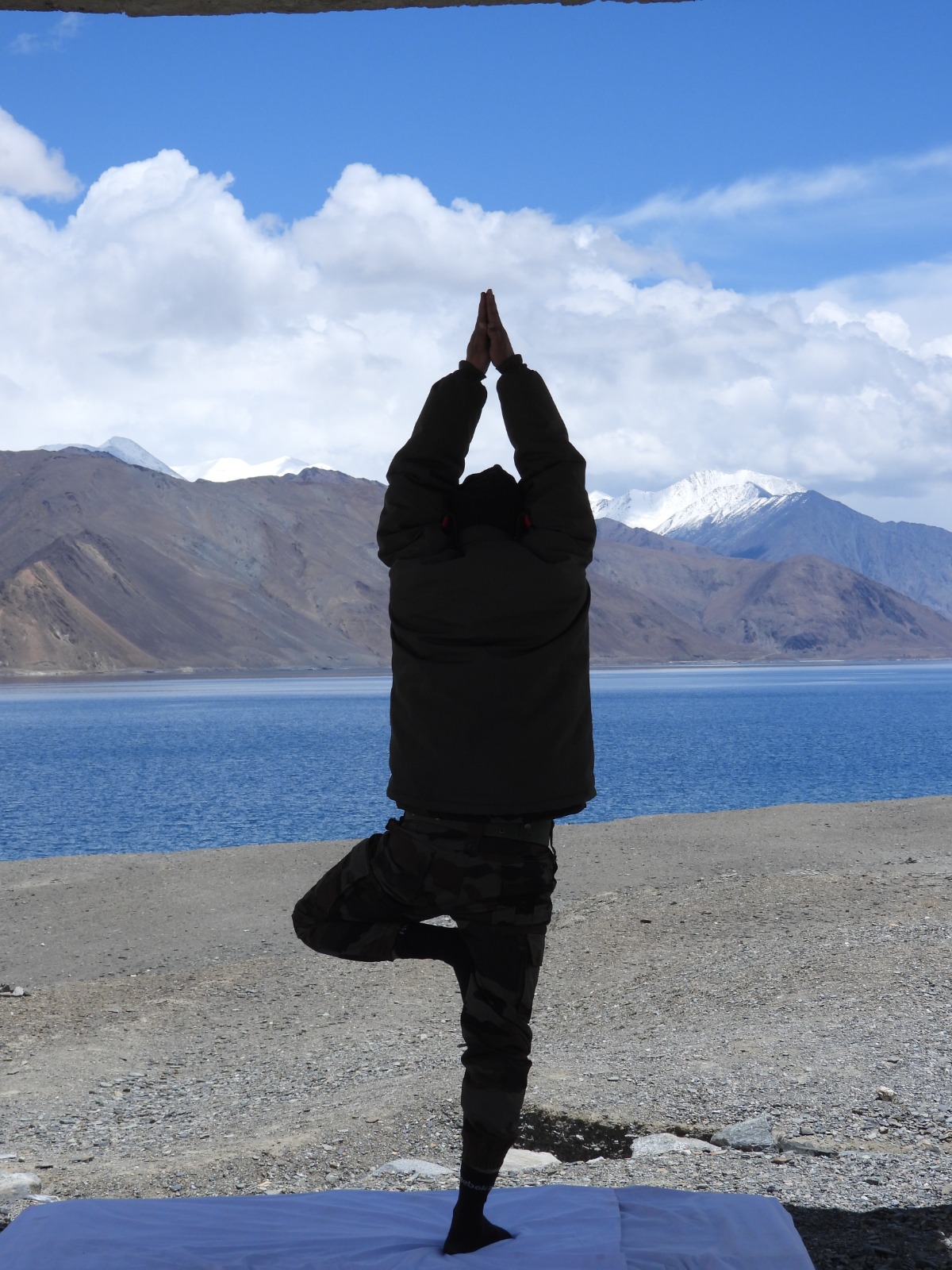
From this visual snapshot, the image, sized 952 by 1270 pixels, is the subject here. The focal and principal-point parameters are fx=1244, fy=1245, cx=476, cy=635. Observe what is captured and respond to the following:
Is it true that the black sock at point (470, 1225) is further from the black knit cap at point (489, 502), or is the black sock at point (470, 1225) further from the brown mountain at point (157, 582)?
the brown mountain at point (157, 582)

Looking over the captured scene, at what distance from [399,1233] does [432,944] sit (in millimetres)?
949

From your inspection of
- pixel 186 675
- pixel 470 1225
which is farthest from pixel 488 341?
pixel 186 675

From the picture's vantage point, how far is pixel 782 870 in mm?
13930

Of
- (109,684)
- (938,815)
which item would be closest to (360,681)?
(109,684)

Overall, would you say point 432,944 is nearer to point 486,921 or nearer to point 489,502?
point 486,921

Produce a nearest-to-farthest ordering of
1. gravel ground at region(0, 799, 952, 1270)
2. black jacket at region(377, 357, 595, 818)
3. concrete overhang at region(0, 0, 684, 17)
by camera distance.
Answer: black jacket at region(377, 357, 595, 818) → concrete overhang at region(0, 0, 684, 17) → gravel ground at region(0, 799, 952, 1270)

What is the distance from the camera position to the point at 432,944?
325 centimetres

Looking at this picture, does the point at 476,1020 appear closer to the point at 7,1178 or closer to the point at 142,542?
the point at 7,1178

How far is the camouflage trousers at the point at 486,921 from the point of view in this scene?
3.07 metres

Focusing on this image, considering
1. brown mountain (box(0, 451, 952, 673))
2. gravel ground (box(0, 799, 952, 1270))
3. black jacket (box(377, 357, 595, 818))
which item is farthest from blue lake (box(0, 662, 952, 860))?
brown mountain (box(0, 451, 952, 673))

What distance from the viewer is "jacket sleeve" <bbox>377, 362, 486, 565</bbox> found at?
126 inches

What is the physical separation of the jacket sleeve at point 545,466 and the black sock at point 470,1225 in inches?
65.3

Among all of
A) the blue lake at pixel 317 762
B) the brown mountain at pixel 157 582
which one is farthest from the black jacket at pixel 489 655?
A: the brown mountain at pixel 157 582

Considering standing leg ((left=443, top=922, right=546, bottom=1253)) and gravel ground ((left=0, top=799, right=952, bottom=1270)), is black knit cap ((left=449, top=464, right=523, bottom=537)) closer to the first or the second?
standing leg ((left=443, top=922, right=546, bottom=1253))
